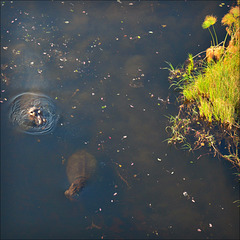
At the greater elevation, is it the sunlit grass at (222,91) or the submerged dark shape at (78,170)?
the sunlit grass at (222,91)

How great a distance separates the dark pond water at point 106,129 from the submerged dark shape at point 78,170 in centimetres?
7

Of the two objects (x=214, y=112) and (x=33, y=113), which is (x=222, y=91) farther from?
(x=33, y=113)

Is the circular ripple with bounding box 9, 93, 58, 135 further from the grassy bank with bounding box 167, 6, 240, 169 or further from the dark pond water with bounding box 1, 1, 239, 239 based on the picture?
the grassy bank with bounding box 167, 6, 240, 169

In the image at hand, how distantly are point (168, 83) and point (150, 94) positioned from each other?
396 mm

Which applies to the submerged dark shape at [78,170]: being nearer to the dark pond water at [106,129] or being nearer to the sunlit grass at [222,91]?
the dark pond water at [106,129]

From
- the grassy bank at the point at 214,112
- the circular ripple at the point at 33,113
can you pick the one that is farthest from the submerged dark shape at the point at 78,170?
the grassy bank at the point at 214,112

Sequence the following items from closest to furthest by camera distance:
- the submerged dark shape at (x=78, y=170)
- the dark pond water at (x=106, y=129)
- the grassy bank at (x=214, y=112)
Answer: the dark pond water at (x=106, y=129) → the submerged dark shape at (x=78, y=170) → the grassy bank at (x=214, y=112)

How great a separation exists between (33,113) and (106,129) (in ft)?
3.33

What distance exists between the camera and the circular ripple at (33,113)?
3898mm

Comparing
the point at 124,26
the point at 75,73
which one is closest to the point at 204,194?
the point at 75,73

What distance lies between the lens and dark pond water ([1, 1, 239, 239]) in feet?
10.7

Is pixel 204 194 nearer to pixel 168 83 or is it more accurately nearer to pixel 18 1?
pixel 168 83

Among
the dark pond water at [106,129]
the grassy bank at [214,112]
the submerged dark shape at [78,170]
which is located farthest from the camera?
the grassy bank at [214,112]

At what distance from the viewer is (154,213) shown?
10.9 ft
